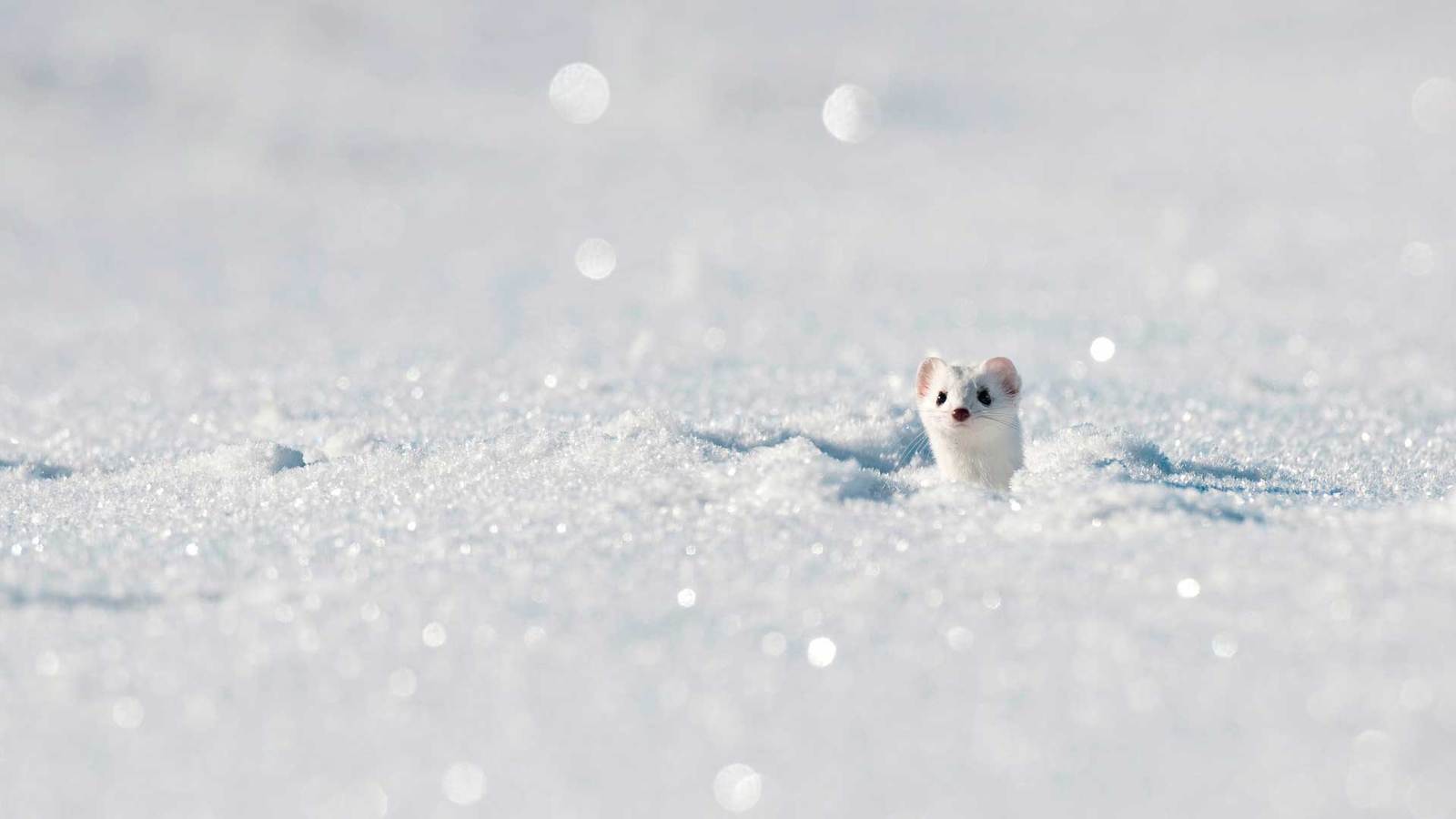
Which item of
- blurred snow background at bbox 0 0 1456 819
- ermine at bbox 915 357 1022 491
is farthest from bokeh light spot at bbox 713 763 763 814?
ermine at bbox 915 357 1022 491

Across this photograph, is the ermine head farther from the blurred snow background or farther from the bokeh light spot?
the bokeh light spot

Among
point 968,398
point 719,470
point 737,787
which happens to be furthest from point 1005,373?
point 737,787

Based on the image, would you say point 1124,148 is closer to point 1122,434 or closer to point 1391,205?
point 1391,205

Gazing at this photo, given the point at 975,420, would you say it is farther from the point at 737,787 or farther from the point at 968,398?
the point at 737,787

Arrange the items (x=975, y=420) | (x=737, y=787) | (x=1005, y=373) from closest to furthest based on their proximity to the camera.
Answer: (x=737, y=787)
(x=975, y=420)
(x=1005, y=373)

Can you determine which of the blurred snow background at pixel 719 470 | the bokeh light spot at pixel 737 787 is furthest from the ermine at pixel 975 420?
the bokeh light spot at pixel 737 787
